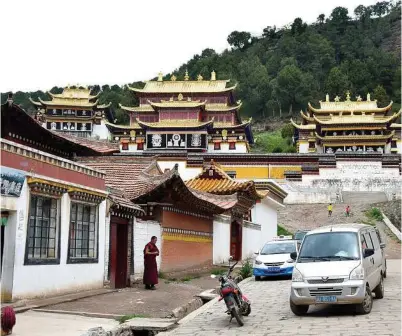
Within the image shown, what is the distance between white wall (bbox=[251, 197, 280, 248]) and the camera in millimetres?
35625

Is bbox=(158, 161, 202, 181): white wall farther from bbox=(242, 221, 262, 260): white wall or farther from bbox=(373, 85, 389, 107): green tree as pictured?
bbox=(373, 85, 389, 107): green tree

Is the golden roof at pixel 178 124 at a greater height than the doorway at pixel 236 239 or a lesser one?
greater

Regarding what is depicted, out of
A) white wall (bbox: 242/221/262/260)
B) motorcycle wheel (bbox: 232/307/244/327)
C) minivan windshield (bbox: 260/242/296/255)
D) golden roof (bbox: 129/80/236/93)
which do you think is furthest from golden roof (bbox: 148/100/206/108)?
motorcycle wheel (bbox: 232/307/244/327)

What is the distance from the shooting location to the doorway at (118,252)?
17.0 metres

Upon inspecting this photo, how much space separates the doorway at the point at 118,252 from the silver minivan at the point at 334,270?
599cm

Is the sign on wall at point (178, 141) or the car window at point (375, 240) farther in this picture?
the sign on wall at point (178, 141)

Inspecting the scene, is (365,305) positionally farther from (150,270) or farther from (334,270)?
(150,270)

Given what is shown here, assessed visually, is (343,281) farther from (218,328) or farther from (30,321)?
(30,321)

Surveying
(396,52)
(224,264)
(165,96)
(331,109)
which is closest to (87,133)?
(165,96)

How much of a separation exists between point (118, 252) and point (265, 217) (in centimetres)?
2079

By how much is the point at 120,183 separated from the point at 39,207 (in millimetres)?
7486

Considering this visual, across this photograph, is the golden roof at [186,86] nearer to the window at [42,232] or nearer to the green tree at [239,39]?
the window at [42,232]

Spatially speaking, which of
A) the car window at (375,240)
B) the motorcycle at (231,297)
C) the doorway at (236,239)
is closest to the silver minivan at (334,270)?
the car window at (375,240)

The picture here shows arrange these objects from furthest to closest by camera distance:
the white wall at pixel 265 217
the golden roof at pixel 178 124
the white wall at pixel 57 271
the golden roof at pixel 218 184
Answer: the golden roof at pixel 178 124
the white wall at pixel 265 217
the golden roof at pixel 218 184
the white wall at pixel 57 271
